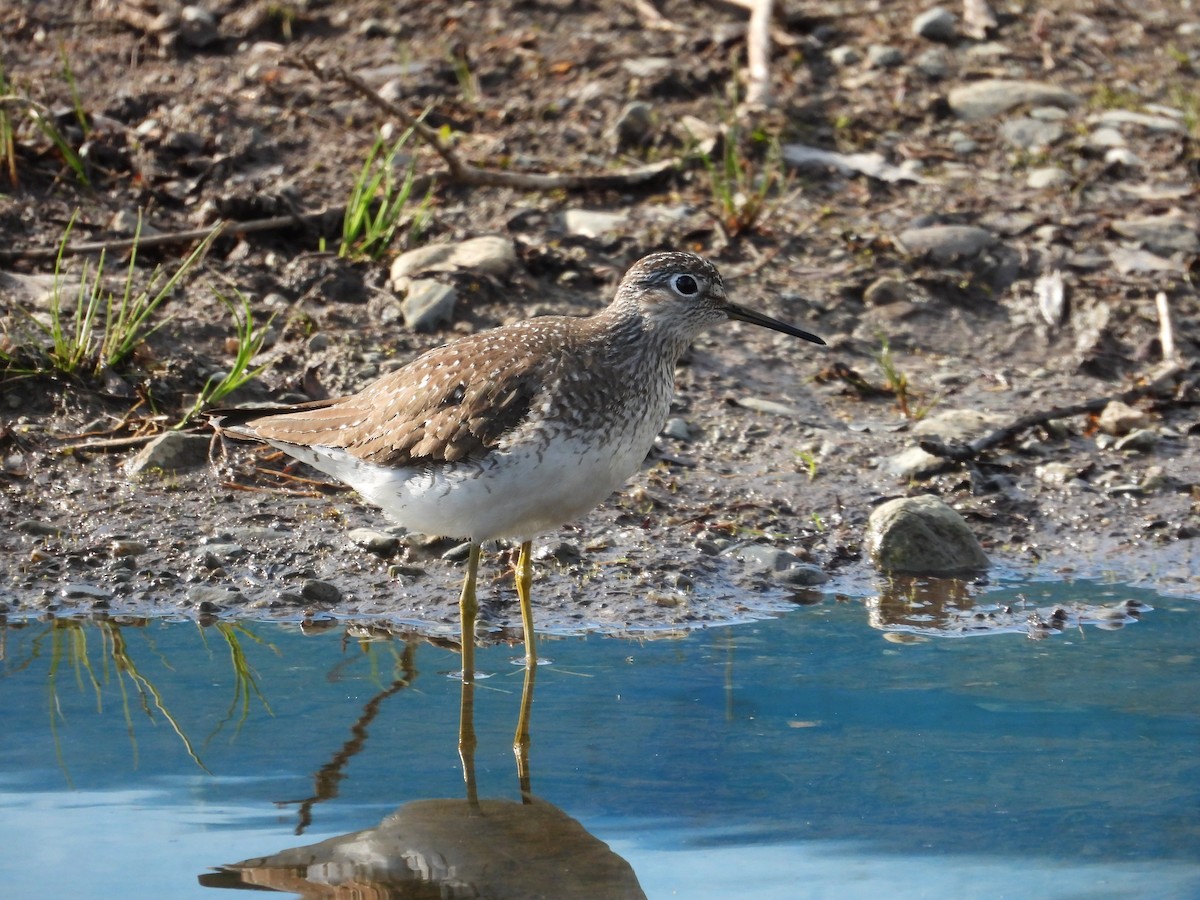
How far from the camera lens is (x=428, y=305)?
7.95m

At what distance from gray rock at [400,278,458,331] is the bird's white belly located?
7.66 feet

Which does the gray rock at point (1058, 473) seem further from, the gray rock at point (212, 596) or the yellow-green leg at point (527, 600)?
the gray rock at point (212, 596)

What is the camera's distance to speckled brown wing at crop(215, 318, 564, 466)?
539 cm

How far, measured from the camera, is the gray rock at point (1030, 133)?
389 inches

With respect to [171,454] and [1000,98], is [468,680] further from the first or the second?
[1000,98]

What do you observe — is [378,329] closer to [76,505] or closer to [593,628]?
[76,505]

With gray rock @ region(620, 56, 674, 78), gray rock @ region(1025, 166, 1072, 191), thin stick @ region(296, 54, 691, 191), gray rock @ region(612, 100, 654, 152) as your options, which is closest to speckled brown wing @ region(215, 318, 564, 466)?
thin stick @ region(296, 54, 691, 191)

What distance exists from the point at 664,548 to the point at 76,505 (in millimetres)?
2612

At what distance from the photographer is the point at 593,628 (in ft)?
19.9

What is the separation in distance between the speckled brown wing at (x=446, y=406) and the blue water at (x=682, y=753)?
80 cm

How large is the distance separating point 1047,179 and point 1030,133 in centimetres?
57

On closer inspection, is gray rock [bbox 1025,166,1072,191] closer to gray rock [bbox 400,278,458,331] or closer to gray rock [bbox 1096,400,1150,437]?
gray rock [bbox 1096,400,1150,437]

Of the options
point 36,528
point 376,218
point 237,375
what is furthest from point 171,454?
point 376,218

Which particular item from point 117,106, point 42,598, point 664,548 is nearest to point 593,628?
point 664,548
